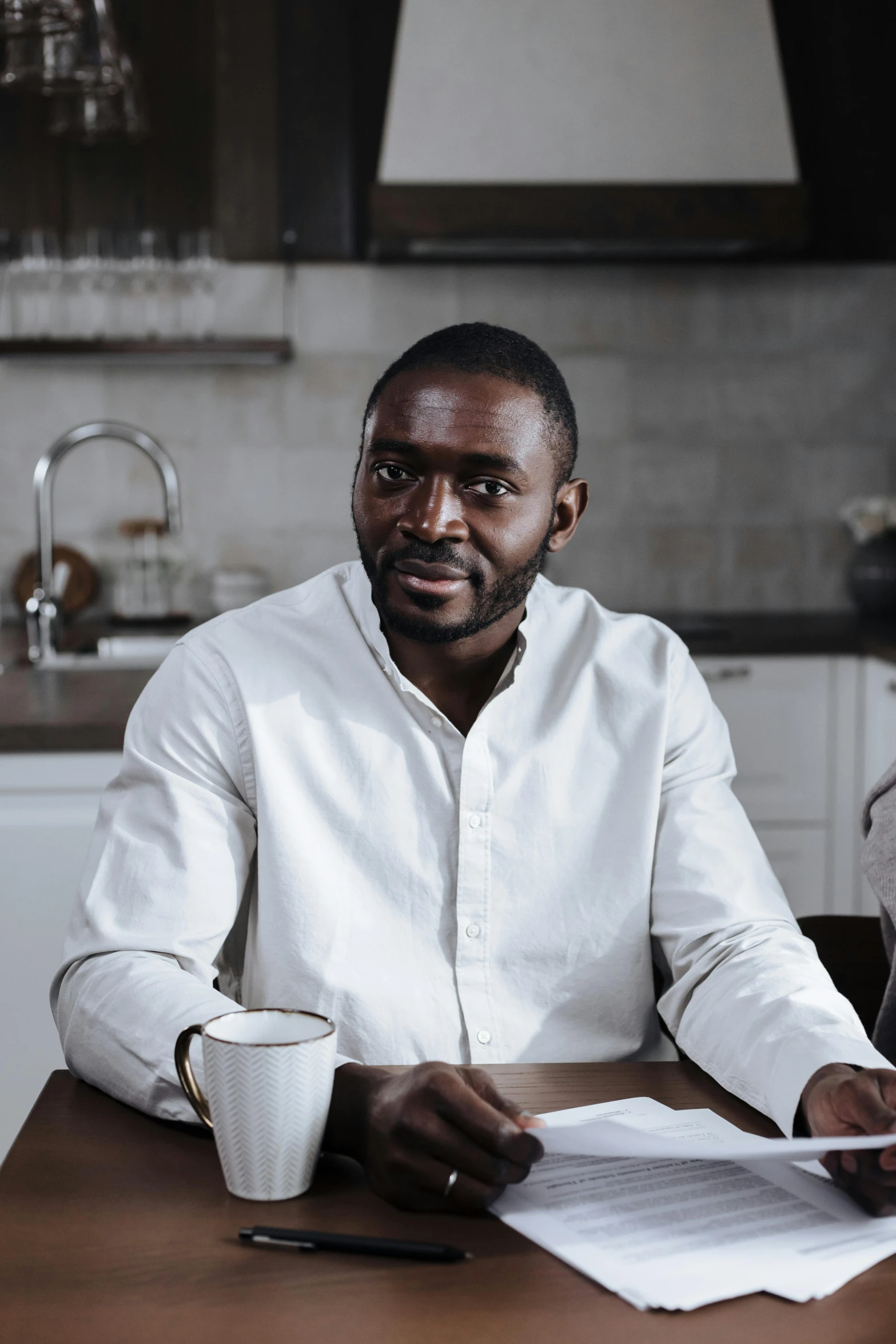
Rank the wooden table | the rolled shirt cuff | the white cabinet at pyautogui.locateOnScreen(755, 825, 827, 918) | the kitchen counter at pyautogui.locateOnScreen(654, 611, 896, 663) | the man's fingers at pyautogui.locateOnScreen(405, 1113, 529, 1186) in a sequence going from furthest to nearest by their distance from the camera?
the white cabinet at pyautogui.locateOnScreen(755, 825, 827, 918) < the kitchen counter at pyautogui.locateOnScreen(654, 611, 896, 663) < the rolled shirt cuff < the man's fingers at pyautogui.locateOnScreen(405, 1113, 529, 1186) < the wooden table

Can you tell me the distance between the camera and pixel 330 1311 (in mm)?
642

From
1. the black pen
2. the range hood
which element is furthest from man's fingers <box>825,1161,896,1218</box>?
the range hood

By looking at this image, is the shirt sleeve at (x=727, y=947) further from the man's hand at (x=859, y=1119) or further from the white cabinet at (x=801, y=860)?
the white cabinet at (x=801, y=860)

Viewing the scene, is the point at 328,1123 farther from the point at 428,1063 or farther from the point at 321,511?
the point at 321,511

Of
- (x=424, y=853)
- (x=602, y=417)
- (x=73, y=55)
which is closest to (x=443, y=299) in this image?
(x=602, y=417)

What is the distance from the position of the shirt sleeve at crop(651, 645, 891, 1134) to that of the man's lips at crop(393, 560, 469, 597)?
0.25 meters

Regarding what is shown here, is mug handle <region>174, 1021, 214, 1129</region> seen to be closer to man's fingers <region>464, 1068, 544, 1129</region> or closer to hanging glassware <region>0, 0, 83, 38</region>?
man's fingers <region>464, 1068, 544, 1129</region>

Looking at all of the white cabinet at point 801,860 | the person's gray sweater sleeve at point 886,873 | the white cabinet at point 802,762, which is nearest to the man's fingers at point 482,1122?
the person's gray sweater sleeve at point 886,873

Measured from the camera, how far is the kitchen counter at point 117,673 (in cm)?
193

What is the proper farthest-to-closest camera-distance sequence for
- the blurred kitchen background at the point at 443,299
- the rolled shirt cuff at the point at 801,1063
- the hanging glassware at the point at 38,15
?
the blurred kitchen background at the point at 443,299, the hanging glassware at the point at 38,15, the rolled shirt cuff at the point at 801,1063

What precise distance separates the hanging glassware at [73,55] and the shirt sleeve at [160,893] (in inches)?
67.1

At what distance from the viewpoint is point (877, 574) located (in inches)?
127

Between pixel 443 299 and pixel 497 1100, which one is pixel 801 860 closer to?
pixel 443 299

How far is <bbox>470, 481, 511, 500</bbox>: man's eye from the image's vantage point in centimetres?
116
